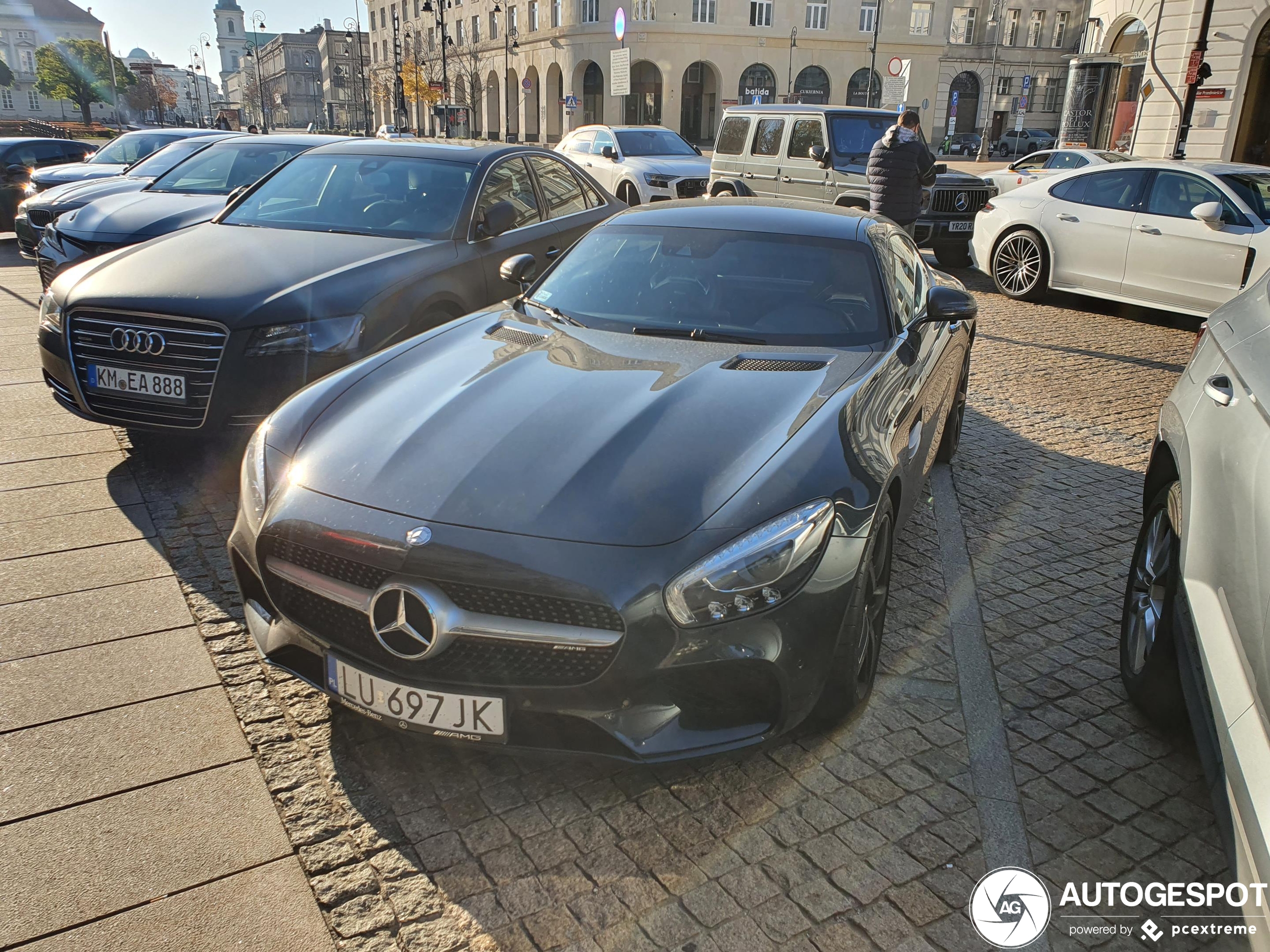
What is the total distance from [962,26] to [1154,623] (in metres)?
68.2

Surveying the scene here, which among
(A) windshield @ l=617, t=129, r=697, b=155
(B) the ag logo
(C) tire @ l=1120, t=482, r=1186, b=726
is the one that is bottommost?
(B) the ag logo

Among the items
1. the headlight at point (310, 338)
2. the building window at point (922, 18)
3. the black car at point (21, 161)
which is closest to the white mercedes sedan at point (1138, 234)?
the headlight at point (310, 338)

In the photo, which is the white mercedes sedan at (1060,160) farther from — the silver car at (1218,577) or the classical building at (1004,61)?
the classical building at (1004,61)

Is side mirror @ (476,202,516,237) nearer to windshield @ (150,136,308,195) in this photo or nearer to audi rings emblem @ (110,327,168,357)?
audi rings emblem @ (110,327,168,357)

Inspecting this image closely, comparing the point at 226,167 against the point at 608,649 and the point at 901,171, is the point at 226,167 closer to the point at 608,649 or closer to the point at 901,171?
the point at 901,171

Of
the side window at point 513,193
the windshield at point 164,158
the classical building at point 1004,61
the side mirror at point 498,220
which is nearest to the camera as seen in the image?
the side mirror at point 498,220

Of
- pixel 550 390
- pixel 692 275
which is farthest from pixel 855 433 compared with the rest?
pixel 692 275

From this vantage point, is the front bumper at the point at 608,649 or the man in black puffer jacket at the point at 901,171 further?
the man in black puffer jacket at the point at 901,171

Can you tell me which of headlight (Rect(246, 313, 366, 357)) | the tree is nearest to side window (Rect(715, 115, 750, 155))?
headlight (Rect(246, 313, 366, 357))

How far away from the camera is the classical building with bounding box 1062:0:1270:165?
901 inches

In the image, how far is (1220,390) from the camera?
8.79 ft

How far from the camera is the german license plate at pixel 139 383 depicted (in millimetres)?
4488

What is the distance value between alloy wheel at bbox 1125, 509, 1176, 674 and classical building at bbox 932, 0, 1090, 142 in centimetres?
6446

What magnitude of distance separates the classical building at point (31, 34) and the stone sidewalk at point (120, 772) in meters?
132
